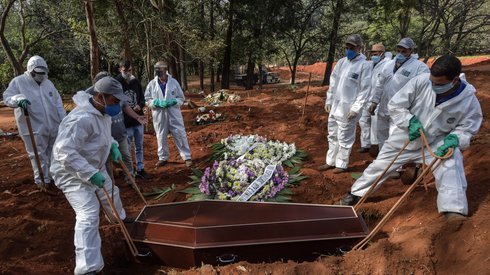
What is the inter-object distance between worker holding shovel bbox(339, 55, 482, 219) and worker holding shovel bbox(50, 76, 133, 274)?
2926mm

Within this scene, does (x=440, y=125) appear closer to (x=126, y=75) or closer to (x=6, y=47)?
(x=126, y=75)

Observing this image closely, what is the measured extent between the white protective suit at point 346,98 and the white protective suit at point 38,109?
4222mm

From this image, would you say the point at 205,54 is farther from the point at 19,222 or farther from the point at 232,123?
the point at 19,222

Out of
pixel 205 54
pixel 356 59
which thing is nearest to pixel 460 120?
pixel 356 59

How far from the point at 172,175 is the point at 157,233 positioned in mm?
2724

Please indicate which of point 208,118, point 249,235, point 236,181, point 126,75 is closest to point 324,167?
point 236,181

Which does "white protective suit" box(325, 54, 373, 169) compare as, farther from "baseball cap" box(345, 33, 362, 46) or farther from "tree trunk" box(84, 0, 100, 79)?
"tree trunk" box(84, 0, 100, 79)

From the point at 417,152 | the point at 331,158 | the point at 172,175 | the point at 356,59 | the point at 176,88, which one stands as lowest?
the point at 172,175

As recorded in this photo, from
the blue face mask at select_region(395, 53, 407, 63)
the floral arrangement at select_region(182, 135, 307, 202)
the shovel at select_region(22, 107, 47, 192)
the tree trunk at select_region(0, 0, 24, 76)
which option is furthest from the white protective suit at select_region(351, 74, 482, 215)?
the tree trunk at select_region(0, 0, 24, 76)

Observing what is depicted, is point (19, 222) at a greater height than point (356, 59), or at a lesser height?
lesser

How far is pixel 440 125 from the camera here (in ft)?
11.4

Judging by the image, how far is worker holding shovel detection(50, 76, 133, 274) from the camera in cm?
304

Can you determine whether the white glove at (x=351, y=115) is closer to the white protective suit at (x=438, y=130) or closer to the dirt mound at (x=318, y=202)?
the dirt mound at (x=318, y=202)

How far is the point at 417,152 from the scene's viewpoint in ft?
12.1
